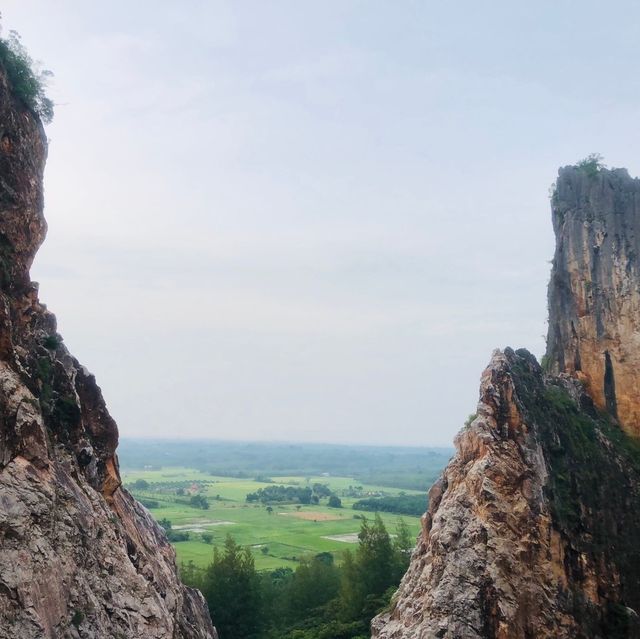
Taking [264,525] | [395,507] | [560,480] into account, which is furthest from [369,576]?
[395,507]

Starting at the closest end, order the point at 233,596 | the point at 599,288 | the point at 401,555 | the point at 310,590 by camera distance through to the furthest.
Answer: the point at 599,288 < the point at 233,596 < the point at 310,590 < the point at 401,555

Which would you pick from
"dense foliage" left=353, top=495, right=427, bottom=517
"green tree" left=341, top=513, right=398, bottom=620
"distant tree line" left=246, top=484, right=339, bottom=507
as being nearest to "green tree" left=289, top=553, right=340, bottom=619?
"green tree" left=341, top=513, right=398, bottom=620

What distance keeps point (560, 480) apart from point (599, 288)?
10.8 meters

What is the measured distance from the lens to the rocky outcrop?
25.9 m

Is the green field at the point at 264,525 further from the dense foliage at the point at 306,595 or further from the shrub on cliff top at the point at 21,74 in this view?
the shrub on cliff top at the point at 21,74

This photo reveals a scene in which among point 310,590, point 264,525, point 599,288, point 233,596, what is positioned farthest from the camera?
point 264,525

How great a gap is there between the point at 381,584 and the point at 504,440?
2166 cm

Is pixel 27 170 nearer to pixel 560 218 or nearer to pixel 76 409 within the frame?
pixel 76 409

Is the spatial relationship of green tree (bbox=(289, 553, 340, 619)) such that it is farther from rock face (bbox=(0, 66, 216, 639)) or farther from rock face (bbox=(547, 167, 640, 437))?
rock face (bbox=(547, 167, 640, 437))

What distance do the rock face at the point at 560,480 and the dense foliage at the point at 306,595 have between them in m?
12.4

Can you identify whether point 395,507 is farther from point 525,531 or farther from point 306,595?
point 525,531

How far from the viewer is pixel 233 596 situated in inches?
1718

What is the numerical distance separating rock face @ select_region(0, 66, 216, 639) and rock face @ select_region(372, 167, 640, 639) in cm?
1090

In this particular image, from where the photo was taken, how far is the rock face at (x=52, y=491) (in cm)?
1684
